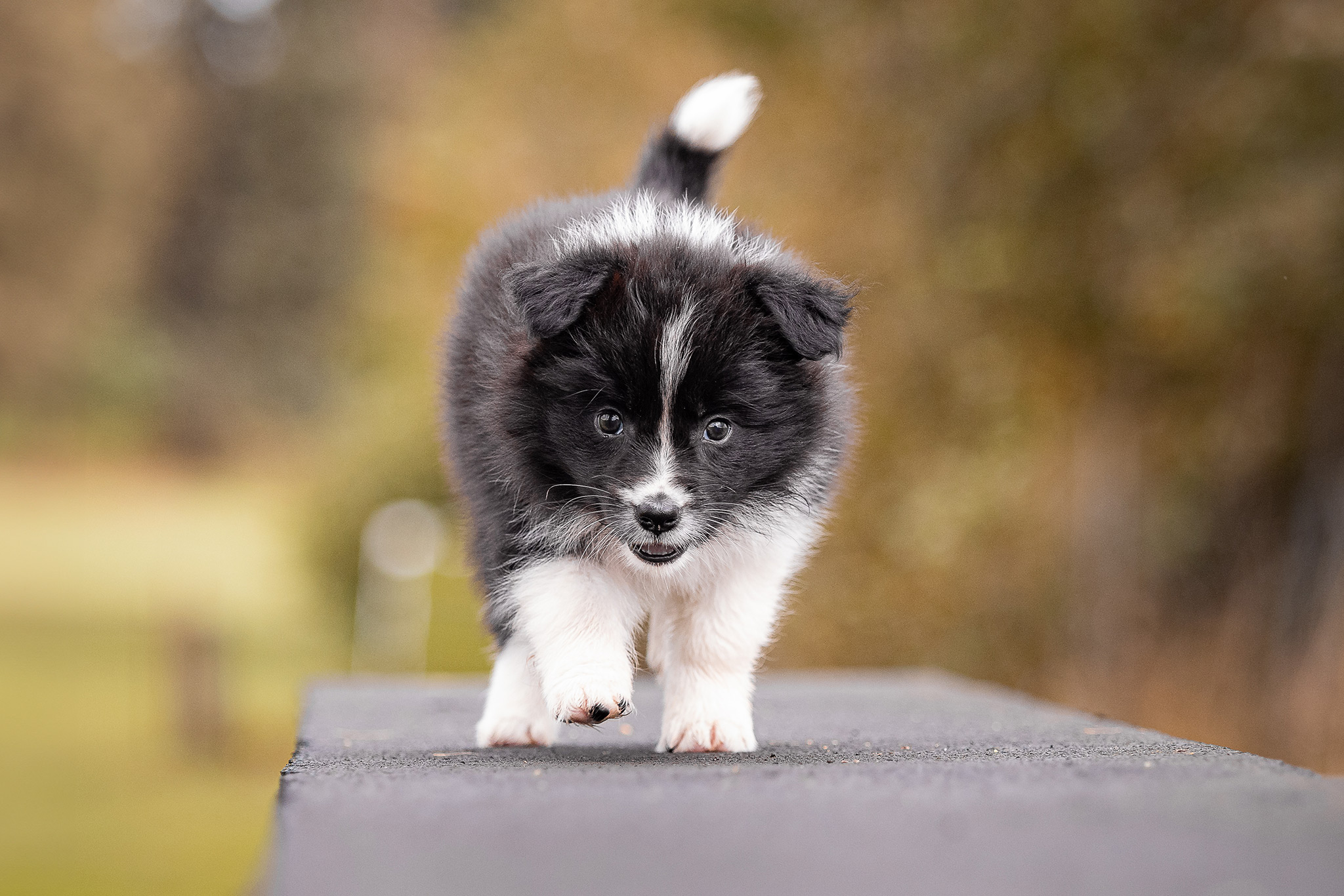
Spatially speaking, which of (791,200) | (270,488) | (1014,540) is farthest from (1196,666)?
(270,488)

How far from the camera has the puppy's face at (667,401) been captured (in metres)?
2.85

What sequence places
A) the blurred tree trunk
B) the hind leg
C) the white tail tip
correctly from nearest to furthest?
the hind leg, the white tail tip, the blurred tree trunk

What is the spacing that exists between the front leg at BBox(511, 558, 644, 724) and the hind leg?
33 cm

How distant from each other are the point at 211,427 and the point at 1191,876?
62.4 feet

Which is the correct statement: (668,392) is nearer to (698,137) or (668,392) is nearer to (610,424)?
(610,424)

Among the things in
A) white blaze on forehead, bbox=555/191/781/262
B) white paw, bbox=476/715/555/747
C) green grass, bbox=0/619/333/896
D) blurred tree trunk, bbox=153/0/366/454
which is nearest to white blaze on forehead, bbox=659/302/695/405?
white blaze on forehead, bbox=555/191/781/262

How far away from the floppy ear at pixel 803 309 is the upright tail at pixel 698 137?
74 centimetres

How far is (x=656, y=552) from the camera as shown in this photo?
115 inches

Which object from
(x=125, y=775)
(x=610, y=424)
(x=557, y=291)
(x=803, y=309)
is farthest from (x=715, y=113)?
(x=125, y=775)

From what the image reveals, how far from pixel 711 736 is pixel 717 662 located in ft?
0.56

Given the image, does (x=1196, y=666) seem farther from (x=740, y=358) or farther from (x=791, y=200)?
(x=740, y=358)

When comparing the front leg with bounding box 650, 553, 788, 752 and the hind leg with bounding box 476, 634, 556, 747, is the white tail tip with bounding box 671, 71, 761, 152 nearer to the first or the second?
the front leg with bounding box 650, 553, 788, 752

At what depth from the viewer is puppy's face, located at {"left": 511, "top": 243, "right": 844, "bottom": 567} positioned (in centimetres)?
285

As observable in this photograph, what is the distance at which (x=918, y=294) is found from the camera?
746cm
